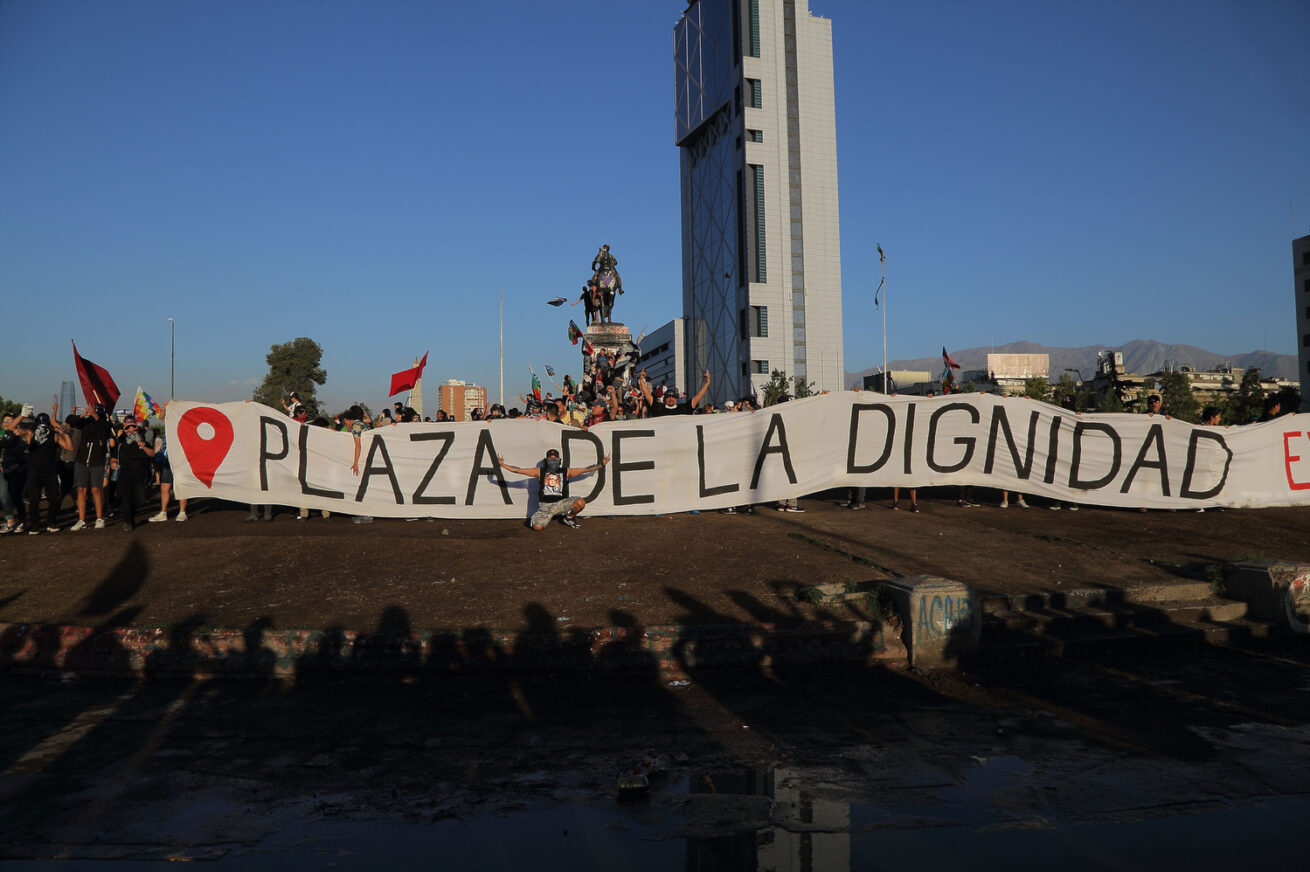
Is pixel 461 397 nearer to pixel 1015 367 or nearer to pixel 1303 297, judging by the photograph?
pixel 1303 297

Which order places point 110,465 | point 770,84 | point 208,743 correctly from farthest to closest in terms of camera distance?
point 770,84, point 110,465, point 208,743

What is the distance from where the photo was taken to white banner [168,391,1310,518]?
12.3 metres

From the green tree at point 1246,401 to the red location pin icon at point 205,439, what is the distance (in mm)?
80275

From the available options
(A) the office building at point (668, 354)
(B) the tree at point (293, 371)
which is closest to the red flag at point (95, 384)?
(B) the tree at point (293, 371)

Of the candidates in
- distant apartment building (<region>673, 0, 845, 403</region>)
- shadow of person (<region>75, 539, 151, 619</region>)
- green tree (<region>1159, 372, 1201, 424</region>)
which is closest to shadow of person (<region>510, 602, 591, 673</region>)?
shadow of person (<region>75, 539, 151, 619</region>)

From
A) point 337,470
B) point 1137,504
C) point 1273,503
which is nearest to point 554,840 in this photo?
point 337,470

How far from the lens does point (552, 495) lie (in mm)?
11430

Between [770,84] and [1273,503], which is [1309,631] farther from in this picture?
[770,84]

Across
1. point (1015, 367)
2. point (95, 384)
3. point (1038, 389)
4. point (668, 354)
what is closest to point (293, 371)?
point (95, 384)

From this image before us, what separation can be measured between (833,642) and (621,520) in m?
5.50

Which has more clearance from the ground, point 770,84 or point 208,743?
point 770,84

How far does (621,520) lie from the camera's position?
39.2 ft

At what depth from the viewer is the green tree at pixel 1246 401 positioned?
235 feet

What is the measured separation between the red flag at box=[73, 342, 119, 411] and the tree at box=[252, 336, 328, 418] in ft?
175
